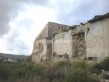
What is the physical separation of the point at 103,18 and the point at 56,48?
303 inches

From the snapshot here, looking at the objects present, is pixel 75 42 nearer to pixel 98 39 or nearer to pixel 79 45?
pixel 79 45

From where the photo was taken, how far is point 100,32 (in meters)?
17.0

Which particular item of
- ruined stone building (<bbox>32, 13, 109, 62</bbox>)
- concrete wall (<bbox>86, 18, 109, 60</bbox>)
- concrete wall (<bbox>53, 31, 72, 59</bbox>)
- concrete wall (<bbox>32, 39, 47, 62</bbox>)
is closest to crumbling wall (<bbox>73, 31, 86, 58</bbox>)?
ruined stone building (<bbox>32, 13, 109, 62</bbox>)

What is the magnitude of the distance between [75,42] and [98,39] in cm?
354

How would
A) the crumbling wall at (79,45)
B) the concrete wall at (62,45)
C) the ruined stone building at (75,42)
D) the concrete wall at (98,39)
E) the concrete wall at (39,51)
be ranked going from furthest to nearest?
the concrete wall at (39,51) → the concrete wall at (62,45) → the crumbling wall at (79,45) → the ruined stone building at (75,42) → the concrete wall at (98,39)

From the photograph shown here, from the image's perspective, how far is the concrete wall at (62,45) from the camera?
2117cm

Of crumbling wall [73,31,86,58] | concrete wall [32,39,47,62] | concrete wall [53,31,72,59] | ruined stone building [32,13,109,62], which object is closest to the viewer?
ruined stone building [32,13,109,62]

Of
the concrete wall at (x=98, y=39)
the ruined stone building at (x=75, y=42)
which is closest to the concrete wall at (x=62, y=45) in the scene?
the ruined stone building at (x=75, y=42)

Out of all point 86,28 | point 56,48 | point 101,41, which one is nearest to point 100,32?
point 101,41

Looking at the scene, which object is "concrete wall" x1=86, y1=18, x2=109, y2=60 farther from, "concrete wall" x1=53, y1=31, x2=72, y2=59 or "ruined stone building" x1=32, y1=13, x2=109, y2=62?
"concrete wall" x1=53, y1=31, x2=72, y2=59

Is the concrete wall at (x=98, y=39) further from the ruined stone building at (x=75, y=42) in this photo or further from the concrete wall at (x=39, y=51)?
the concrete wall at (x=39, y=51)

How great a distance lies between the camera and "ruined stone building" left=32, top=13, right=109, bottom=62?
16.8 meters

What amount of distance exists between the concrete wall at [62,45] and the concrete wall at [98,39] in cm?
302

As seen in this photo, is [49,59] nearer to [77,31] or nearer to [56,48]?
[56,48]
